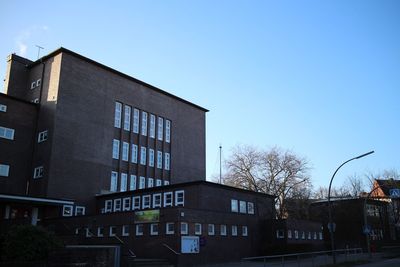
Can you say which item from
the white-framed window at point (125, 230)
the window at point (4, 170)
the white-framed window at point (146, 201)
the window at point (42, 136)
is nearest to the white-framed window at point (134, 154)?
the window at point (42, 136)

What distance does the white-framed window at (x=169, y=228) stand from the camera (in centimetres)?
2892

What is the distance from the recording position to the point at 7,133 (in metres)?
42.9

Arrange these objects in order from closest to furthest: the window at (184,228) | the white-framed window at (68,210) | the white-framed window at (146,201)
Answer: the window at (184,228)
the white-framed window at (146,201)
the white-framed window at (68,210)

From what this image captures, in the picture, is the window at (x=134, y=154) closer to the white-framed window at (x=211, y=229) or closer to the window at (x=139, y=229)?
the window at (x=139, y=229)

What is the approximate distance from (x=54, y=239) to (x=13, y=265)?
474 centimetres

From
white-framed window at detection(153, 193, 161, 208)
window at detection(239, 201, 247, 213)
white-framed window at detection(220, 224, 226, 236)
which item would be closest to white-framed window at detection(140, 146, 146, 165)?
white-framed window at detection(153, 193, 161, 208)

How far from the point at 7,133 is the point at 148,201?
53.8 feet

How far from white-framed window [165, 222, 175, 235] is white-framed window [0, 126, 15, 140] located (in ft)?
73.8

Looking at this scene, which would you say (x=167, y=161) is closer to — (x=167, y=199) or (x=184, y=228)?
(x=167, y=199)

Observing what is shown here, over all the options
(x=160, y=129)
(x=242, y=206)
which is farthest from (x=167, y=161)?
(x=242, y=206)

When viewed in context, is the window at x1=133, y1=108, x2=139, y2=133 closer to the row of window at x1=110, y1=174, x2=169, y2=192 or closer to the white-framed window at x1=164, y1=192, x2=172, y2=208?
the row of window at x1=110, y1=174, x2=169, y2=192

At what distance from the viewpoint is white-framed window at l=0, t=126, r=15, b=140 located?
42375 millimetres

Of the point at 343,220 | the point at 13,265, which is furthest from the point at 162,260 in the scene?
the point at 343,220

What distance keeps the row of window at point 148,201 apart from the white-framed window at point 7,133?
38.4ft
